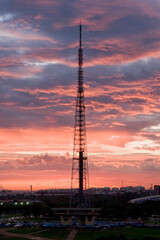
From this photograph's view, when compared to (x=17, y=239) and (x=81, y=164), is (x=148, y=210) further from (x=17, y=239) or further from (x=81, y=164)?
(x=17, y=239)

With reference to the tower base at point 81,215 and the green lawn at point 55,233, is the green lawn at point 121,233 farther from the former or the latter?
Answer: the tower base at point 81,215

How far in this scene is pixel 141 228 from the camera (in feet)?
433

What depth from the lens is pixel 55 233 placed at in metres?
119

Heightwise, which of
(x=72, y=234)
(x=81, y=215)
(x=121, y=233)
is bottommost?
(x=72, y=234)

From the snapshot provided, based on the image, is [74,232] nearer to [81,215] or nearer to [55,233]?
[55,233]

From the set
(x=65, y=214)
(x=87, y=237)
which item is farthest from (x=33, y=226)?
(x=87, y=237)

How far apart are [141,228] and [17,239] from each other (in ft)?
149

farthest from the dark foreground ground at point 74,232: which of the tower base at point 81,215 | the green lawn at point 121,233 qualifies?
the tower base at point 81,215

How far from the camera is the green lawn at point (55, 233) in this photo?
114m

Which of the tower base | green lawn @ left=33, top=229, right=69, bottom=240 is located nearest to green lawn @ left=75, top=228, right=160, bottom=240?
green lawn @ left=33, top=229, right=69, bottom=240

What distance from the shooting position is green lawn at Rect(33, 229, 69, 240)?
113506 millimetres

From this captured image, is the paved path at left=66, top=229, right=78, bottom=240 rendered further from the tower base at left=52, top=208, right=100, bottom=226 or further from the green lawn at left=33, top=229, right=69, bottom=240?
the tower base at left=52, top=208, right=100, bottom=226

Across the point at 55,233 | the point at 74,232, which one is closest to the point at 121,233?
the point at 74,232

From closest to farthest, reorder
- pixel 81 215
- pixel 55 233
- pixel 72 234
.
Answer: pixel 72 234
pixel 55 233
pixel 81 215
